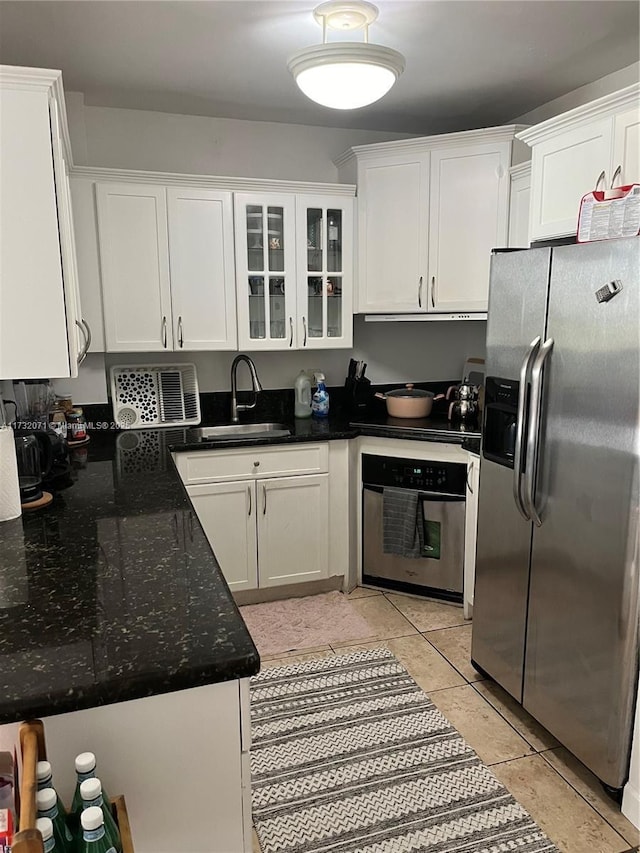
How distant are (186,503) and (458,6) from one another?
1949 mm

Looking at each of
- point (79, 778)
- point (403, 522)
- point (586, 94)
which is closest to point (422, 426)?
point (403, 522)

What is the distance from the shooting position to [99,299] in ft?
10.4

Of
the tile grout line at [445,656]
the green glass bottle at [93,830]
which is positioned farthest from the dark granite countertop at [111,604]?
the tile grout line at [445,656]

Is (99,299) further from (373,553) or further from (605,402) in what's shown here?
(605,402)

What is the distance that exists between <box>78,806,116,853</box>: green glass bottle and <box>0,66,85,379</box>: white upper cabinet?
1232 millimetres

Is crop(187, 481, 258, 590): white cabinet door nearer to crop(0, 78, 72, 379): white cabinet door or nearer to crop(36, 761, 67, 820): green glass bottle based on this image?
crop(0, 78, 72, 379): white cabinet door

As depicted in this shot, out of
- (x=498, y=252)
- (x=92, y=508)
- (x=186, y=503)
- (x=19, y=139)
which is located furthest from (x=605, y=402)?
Result: (x=19, y=139)

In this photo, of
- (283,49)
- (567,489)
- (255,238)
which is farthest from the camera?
(255,238)

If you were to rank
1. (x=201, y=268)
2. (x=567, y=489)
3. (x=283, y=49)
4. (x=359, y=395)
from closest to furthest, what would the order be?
(x=567, y=489), (x=283, y=49), (x=201, y=268), (x=359, y=395)

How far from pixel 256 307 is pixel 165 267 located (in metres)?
0.52

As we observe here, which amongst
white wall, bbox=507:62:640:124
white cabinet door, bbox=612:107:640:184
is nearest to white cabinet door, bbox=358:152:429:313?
white wall, bbox=507:62:640:124

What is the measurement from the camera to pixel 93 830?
892 mm

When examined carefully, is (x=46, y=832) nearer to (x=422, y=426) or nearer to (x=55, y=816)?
(x=55, y=816)

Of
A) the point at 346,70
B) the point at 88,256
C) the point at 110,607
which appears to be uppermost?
the point at 346,70
